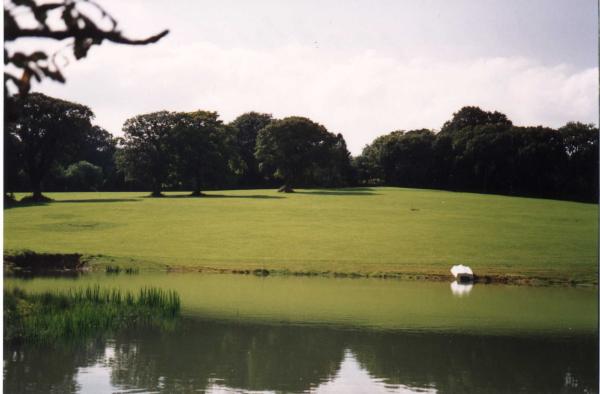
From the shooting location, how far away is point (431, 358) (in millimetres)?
9711

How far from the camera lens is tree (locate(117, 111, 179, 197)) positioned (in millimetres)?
17547

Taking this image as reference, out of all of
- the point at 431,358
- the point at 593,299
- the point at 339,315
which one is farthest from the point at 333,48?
the point at 593,299

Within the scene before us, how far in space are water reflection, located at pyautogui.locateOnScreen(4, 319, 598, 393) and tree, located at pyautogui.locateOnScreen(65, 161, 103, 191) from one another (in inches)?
248

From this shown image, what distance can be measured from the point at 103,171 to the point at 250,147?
6.31 metres

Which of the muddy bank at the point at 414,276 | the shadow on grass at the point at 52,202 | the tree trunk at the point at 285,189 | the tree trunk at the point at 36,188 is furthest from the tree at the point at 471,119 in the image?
the tree trunk at the point at 36,188

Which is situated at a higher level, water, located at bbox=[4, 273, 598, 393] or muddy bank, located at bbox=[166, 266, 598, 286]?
muddy bank, located at bbox=[166, 266, 598, 286]

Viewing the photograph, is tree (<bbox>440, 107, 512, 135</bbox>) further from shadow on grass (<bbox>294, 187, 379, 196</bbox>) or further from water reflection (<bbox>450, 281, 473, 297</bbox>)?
water reflection (<bbox>450, 281, 473, 297</bbox>)

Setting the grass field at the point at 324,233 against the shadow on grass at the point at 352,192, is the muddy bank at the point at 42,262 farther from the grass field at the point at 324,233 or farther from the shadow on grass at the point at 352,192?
the shadow on grass at the point at 352,192

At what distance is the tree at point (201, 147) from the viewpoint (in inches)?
789

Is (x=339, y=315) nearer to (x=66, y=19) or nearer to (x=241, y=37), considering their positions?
(x=241, y=37)

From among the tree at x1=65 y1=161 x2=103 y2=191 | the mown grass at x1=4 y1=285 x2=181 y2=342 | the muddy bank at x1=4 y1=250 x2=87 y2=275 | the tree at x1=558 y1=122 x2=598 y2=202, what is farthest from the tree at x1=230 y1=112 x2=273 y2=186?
Result: the mown grass at x1=4 y1=285 x2=181 y2=342

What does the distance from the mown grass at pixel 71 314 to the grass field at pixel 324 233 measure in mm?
5454

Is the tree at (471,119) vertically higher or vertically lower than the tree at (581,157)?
higher

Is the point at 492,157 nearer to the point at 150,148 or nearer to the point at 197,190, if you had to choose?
the point at 197,190
